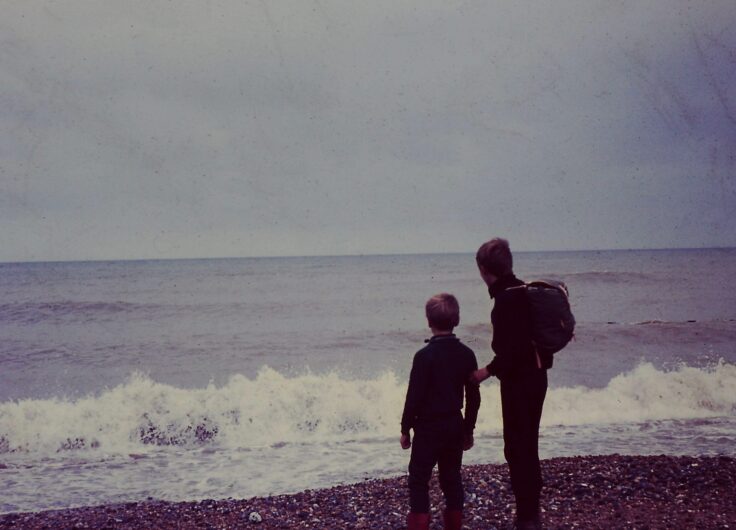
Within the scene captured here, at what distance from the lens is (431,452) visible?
12.4 ft

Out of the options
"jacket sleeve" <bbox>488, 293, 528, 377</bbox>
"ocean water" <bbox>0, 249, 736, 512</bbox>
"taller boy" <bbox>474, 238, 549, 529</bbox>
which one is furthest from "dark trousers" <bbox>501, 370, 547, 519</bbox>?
"ocean water" <bbox>0, 249, 736, 512</bbox>

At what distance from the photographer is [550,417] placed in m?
11.3

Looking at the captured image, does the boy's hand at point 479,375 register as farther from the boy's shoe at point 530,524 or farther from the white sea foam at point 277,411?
the white sea foam at point 277,411

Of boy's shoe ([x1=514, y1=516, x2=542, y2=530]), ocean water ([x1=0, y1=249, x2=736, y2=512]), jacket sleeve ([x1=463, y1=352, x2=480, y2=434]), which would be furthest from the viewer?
ocean water ([x1=0, y1=249, x2=736, y2=512])

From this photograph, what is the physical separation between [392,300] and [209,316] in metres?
9.86

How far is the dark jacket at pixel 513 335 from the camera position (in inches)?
148

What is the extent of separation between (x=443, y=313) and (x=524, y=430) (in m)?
0.92

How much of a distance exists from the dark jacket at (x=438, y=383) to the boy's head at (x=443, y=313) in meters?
0.08

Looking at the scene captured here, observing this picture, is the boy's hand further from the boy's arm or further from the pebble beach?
the pebble beach

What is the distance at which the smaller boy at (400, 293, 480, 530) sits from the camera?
3748mm

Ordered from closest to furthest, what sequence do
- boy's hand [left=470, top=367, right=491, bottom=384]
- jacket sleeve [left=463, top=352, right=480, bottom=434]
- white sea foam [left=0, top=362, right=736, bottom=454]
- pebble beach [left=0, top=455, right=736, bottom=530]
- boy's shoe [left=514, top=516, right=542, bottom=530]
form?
boy's hand [left=470, top=367, right=491, bottom=384] → jacket sleeve [left=463, top=352, right=480, bottom=434] → boy's shoe [left=514, top=516, right=542, bottom=530] → pebble beach [left=0, top=455, right=736, bottom=530] → white sea foam [left=0, top=362, right=736, bottom=454]

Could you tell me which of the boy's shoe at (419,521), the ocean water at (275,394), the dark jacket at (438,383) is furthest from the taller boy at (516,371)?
the ocean water at (275,394)

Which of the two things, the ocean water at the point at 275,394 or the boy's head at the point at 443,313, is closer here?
the boy's head at the point at 443,313

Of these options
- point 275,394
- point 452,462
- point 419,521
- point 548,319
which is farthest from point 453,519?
point 275,394
